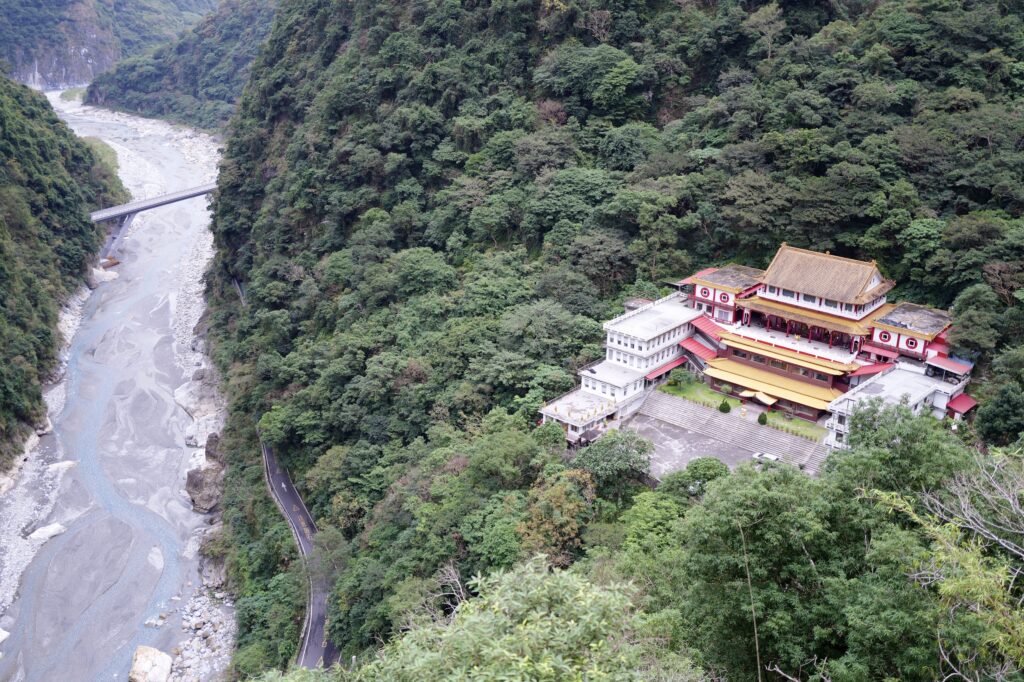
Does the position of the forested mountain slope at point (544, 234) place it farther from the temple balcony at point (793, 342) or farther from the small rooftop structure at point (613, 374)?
the temple balcony at point (793, 342)

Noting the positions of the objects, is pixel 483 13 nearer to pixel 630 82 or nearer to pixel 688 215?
pixel 630 82

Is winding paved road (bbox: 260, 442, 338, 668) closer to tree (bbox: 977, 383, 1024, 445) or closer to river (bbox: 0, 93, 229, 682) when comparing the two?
river (bbox: 0, 93, 229, 682)

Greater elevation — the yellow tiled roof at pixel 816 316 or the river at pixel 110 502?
the yellow tiled roof at pixel 816 316

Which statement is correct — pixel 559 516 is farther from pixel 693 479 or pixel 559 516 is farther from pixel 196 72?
pixel 196 72

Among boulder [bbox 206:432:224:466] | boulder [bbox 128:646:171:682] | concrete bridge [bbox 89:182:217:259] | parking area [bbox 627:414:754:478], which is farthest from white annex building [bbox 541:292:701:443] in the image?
concrete bridge [bbox 89:182:217:259]

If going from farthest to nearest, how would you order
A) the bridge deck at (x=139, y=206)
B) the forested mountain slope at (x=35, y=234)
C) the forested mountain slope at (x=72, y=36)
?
the forested mountain slope at (x=72, y=36) → the bridge deck at (x=139, y=206) → the forested mountain slope at (x=35, y=234)

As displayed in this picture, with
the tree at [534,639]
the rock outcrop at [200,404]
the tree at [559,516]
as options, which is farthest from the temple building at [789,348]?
the rock outcrop at [200,404]

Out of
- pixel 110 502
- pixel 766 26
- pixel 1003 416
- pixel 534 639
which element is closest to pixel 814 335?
pixel 1003 416
